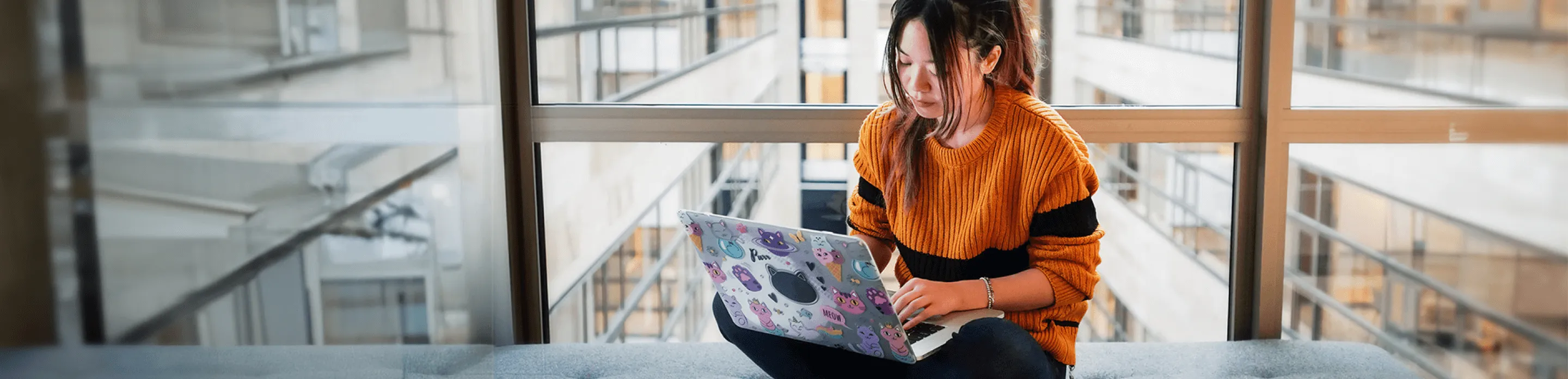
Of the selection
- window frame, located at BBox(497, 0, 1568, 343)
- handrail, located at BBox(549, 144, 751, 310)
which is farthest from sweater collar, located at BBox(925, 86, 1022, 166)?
handrail, located at BBox(549, 144, 751, 310)

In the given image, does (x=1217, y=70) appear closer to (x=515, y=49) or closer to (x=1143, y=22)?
(x=1143, y=22)

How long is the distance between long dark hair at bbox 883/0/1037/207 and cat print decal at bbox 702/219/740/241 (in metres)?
0.32

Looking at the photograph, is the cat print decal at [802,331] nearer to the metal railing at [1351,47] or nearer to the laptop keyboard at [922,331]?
the laptop keyboard at [922,331]

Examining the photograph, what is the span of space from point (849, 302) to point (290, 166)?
636 millimetres

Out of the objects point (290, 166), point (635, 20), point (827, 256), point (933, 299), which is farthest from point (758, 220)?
point (290, 166)

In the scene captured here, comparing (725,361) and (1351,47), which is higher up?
(1351,47)

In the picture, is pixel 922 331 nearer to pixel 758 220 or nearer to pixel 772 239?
pixel 772 239

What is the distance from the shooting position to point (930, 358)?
1291mm

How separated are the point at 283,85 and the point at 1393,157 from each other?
180 centimetres

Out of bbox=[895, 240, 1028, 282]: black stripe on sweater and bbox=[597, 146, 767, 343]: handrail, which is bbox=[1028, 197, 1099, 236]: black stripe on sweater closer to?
bbox=[895, 240, 1028, 282]: black stripe on sweater

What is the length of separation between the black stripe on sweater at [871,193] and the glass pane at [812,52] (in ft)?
1.37

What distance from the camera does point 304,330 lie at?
4.13ft

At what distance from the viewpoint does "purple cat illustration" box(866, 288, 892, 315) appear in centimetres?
118

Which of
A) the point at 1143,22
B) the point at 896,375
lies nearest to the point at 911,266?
the point at 896,375
